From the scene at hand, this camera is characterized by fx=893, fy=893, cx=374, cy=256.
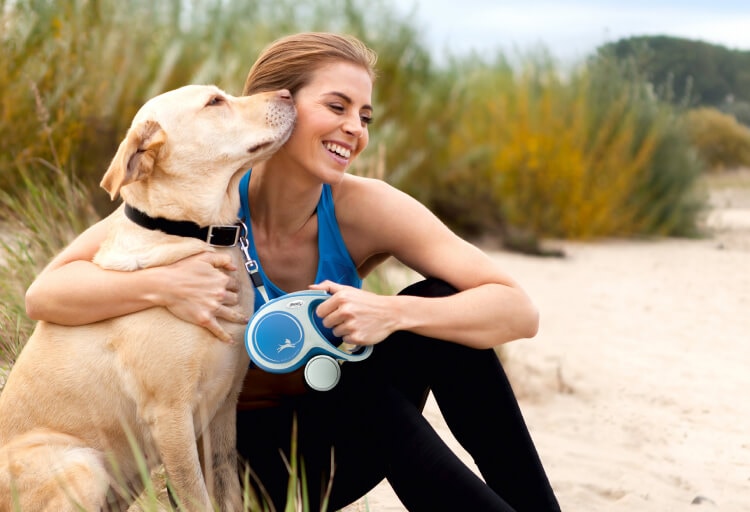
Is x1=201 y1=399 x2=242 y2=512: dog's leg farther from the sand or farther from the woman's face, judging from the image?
the woman's face

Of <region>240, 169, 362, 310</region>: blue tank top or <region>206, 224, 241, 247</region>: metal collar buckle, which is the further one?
<region>240, 169, 362, 310</region>: blue tank top

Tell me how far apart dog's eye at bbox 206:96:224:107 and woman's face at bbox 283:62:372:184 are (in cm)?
23

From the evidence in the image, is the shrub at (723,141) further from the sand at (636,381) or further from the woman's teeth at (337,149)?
the woman's teeth at (337,149)

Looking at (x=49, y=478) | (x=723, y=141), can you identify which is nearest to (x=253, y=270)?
(x=49, y=478)

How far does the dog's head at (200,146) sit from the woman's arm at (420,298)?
39cm

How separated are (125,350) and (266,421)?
1.85ft

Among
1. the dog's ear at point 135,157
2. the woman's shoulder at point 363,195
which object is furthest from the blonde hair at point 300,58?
the dog's ear at point 135,157

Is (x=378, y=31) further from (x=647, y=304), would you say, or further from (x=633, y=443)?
(x=633, y=443)

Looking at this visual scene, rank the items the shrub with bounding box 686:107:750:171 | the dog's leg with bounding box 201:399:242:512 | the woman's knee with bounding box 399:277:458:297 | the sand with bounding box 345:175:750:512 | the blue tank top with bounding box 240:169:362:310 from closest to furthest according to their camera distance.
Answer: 1. the dog's leg with bounding box 201:399:242:512
2. the woman's knee with bounding box 399:277:458:297
3. the blue tank top with bounding box 240:169:362:310
4. the sand with bounding box 345:175:750:512
5. the shrub with bounding box 686:107:750:171

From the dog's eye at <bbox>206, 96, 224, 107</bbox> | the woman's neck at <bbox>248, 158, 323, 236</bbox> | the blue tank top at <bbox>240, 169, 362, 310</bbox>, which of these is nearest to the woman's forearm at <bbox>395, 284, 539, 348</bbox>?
the blue tank top at <bbox>240, 169, 362, 310</bbox>

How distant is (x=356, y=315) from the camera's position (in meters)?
2.52

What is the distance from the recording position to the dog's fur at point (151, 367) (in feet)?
7.84

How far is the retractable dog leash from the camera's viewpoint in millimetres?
2479

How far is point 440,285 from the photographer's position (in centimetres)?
278
